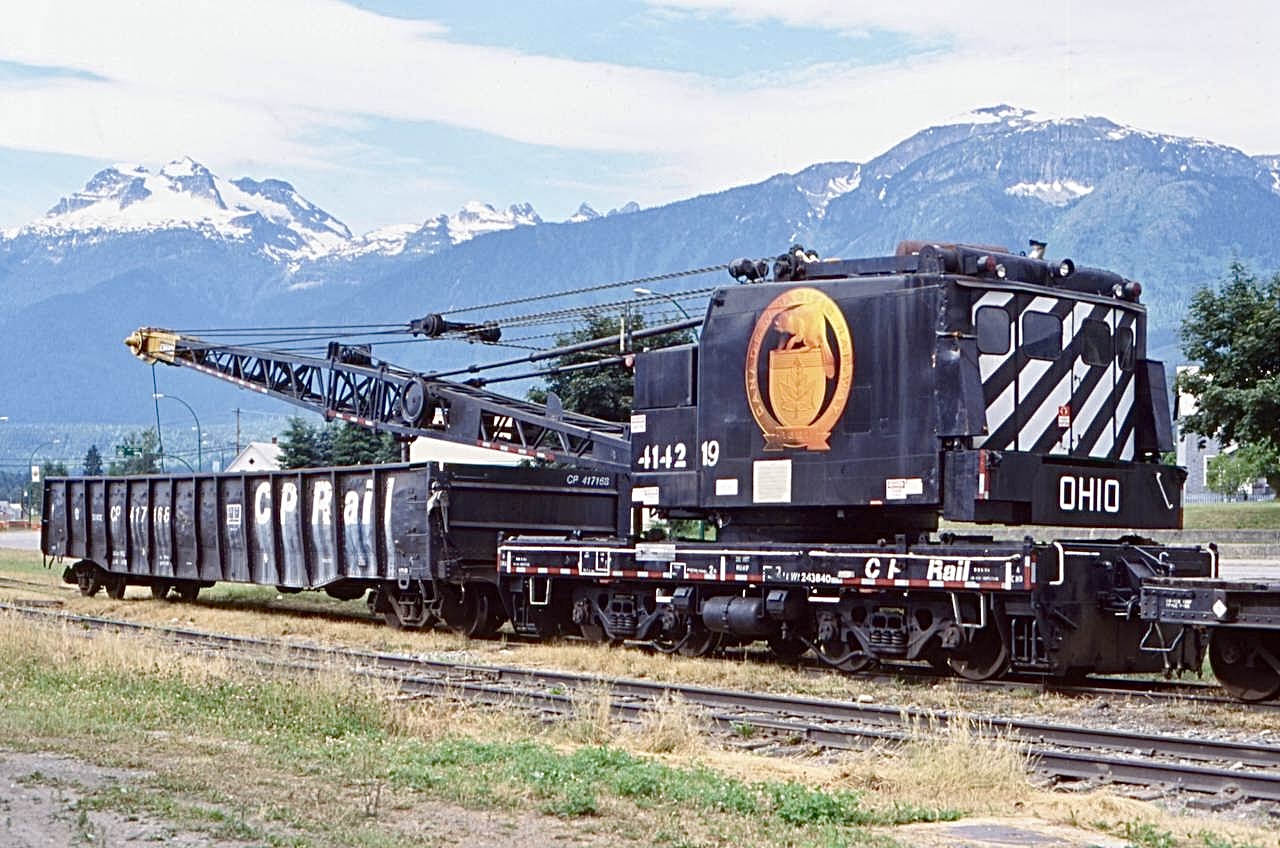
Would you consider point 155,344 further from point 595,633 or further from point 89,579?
point 595,633

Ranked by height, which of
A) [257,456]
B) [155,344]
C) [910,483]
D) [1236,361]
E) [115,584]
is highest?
[1236,361]

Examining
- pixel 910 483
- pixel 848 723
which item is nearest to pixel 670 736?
pixel 848 723

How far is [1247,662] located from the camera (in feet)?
50.8

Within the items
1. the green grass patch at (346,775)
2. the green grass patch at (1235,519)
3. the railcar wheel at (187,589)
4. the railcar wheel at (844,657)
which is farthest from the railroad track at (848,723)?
the green grass patch at (1235,519)

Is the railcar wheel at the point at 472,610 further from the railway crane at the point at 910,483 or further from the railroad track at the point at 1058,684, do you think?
the railroad track at the point at 1058,684

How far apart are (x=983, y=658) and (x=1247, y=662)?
266 centimetres

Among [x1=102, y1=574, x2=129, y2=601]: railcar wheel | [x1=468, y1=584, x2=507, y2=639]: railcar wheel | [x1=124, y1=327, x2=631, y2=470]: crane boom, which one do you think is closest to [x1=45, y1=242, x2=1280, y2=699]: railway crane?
[x1=468, y1=584, x2=507, y2=639]: railcar wheel

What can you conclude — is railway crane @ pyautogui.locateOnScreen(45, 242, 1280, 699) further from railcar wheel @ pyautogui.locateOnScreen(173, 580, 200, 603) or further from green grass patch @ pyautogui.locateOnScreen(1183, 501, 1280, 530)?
green grass patch @ pyautogui.locateOnScreen(1183, 501, 1280, 530)

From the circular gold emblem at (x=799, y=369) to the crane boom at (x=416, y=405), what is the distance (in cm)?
470

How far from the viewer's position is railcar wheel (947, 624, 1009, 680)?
16.8 metres

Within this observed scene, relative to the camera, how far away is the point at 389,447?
67312mm

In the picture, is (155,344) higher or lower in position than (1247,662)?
higher

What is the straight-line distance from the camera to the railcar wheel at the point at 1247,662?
Answer: 1526cm

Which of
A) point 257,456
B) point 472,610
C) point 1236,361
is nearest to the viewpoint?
point 472,610
